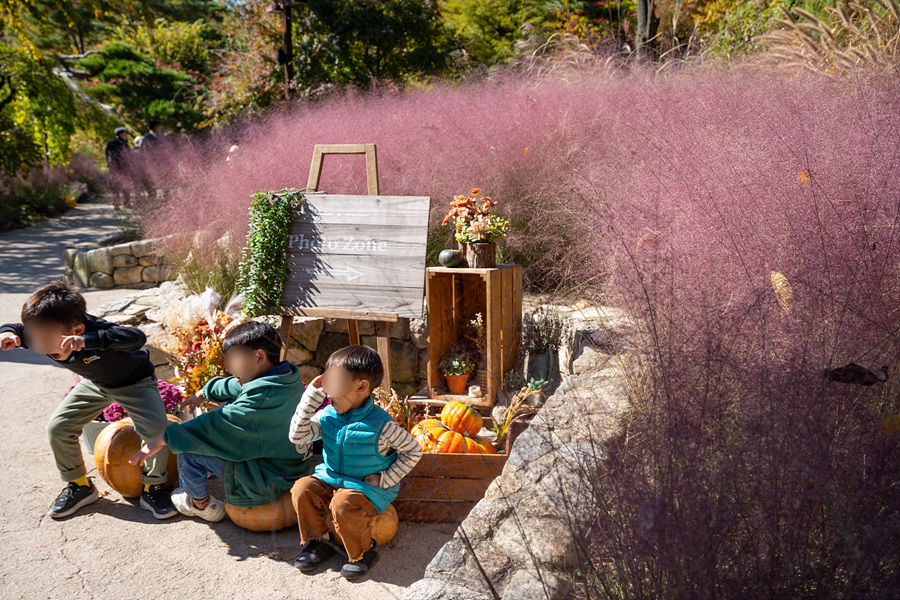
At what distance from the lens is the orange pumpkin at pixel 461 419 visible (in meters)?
3.25

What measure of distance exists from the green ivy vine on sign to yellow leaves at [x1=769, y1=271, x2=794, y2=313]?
2561 millimetres

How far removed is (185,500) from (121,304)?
309cm

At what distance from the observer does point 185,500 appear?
112 inches

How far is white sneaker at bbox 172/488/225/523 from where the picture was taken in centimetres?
283

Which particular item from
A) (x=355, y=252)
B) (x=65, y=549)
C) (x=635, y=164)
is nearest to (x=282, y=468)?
(x=65, y=549)

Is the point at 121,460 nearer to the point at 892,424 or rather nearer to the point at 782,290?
the point at 782,290

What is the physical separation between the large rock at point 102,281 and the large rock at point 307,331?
153 inches

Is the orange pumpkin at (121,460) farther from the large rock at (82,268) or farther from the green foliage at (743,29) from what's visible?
the green foliage at (743,29)

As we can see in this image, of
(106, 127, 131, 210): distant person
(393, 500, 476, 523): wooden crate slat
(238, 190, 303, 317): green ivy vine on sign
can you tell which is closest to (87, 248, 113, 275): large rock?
(106, 127, 131, 210): distant person

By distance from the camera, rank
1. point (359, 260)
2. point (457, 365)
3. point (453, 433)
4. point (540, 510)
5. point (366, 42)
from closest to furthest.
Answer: point (540, 510) → point (453, 433) → point (359, 260) → point (457, 365) → point (366, 42)

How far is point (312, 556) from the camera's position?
8.21ft

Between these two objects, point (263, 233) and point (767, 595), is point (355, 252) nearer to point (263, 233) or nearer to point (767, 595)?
point (263, 233)

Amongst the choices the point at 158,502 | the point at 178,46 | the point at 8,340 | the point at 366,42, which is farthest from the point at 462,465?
the point at 178,46

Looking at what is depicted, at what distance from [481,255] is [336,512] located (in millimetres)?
1594
